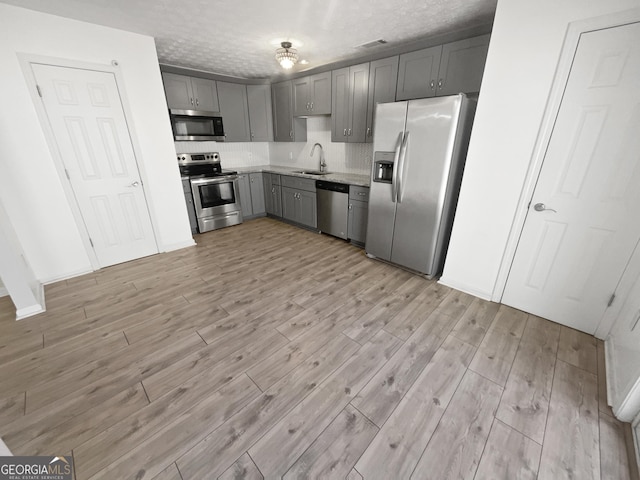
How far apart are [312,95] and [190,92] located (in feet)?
6.23

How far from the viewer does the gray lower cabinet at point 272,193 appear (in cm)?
477

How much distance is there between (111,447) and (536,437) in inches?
87.3

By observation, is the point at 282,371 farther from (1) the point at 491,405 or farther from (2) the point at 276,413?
(1) the point at 491,405

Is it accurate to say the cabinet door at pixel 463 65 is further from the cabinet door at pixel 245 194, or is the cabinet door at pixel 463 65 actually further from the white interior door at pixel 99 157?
the white interior door at pixel 99 157

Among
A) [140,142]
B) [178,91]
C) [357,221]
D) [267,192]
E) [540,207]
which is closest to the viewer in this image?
[540,207]

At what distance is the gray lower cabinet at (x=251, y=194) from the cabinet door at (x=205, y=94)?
1.18m

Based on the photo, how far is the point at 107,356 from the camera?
1.90 m

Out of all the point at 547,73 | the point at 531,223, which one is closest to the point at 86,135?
the point at 547,73

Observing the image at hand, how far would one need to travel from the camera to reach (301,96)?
14.0 ft

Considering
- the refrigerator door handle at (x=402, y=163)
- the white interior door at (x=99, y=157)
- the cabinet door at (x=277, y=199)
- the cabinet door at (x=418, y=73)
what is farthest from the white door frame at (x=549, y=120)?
the white interior door at (x=99, y=157)

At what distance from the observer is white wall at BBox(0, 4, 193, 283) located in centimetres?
240

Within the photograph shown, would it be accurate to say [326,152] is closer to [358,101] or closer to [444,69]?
[358,101]

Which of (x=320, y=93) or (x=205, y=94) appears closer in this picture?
(x=320, y=93)

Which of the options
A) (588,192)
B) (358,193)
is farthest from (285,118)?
(588,192)
